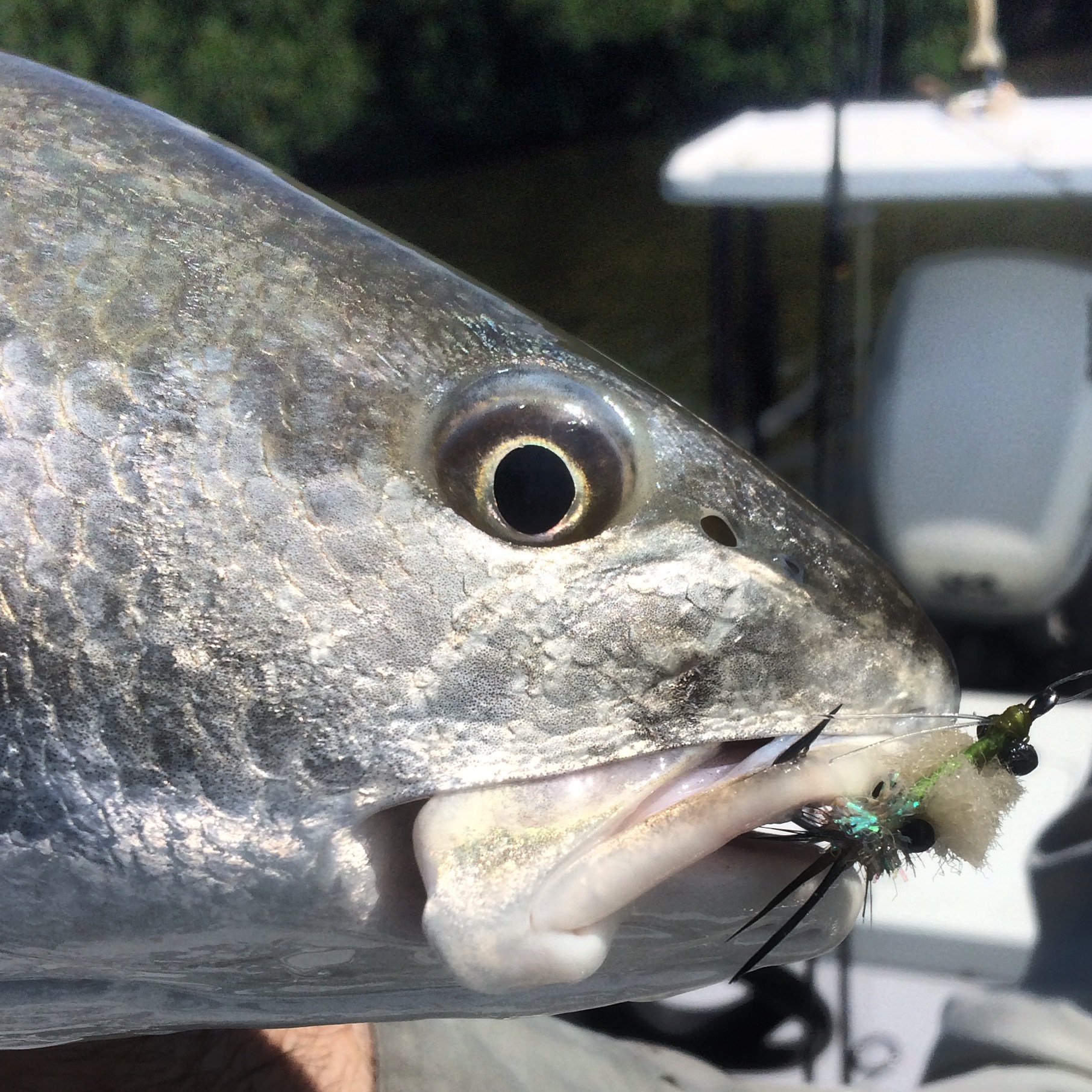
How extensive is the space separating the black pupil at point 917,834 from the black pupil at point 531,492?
290 millimetres

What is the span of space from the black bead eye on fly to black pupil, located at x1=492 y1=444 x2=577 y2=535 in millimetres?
317

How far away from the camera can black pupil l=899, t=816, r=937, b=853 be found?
0.67 m

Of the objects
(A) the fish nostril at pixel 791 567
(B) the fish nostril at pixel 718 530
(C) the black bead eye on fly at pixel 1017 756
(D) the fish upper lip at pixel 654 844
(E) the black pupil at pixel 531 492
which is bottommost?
(D) the fish upper lip at pixel 654 844

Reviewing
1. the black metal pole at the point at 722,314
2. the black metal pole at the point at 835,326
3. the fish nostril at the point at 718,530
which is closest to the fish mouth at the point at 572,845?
the fish nostril at the point at 718,530

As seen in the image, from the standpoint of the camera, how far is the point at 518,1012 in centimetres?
76

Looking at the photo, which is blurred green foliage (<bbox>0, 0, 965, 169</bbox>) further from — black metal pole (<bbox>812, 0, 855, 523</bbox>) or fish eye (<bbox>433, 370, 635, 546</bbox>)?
fish eye (<bbox>433, 370, 635, 546</bbox>)

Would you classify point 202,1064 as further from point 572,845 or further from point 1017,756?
point 1017,756

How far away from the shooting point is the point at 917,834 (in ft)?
2.22

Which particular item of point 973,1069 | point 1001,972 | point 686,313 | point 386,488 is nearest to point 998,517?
point 1001,972

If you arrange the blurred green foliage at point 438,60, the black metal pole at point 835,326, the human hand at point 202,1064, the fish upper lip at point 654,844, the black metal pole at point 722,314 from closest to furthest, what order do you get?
1. the fish upper lip at point 654,844
2. the human hand at point 202,1064
3. the black metal pole at point 835,326
4. the black metal pole at point 722,314
5. the blurred green foliage at point 438,60

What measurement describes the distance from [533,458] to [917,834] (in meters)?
0.33

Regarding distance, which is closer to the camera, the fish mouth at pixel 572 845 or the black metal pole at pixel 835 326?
the fish mouth at pixel 572 845

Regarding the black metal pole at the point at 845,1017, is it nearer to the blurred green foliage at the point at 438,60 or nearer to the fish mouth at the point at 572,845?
the fish mouth at the point at 572,845

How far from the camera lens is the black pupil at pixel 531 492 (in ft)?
2.02
